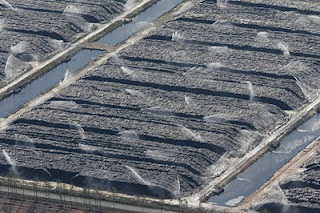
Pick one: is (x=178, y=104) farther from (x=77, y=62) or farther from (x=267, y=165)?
(x=77, y=62)

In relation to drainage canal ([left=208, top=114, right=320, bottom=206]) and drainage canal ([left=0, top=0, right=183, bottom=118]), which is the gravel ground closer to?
drainage canal ([left=208, top=114, right=320, bottom=206])

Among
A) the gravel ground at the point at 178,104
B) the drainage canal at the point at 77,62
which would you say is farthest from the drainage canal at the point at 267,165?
the drainage canal at the point at 77,62

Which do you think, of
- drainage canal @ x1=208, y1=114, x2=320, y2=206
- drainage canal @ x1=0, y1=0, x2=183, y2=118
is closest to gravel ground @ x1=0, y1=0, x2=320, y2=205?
drainage canal @ x1=208, y1=114, x2=320, y2=206

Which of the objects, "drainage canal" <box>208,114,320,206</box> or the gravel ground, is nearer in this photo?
"drainage canal" <box>208,114,320,206</box>

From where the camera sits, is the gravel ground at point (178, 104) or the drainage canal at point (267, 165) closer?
the drainage canal at point (267, 165)

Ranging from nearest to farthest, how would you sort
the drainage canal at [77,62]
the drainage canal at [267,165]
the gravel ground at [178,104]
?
the drainage canal at [267,165]
the gravel ground at [178,104]
the drainage canal at [77,62]

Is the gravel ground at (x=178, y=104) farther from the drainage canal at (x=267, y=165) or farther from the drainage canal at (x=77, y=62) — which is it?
the drainage canal at (x=77, y=62)

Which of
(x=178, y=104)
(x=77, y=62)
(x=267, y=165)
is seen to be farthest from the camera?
(x=77, y=62)

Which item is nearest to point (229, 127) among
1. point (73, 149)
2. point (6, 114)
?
point (73, 149)

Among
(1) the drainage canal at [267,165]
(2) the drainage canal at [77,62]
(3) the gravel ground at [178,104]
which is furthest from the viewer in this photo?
(2) the drainage canal at [77,62]

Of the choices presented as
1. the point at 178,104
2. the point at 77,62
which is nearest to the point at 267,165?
the point at 178,104

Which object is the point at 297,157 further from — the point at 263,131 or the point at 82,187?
the point at 82,187

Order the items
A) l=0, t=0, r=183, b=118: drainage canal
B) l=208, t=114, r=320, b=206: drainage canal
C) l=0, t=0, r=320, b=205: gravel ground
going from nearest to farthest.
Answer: l=208, t=114, r=320, b=206: drainage canal < l=0, t=0, r=320, b=205: gravel ground < l=0, t=0, r=183, b=118: drainage canal
